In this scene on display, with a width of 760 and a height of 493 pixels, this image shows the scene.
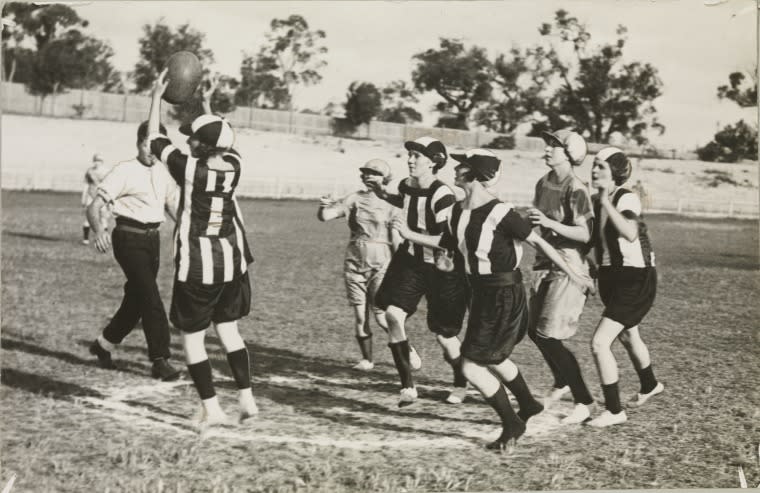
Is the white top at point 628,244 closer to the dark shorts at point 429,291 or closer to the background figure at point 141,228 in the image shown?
the dark shorts at point 429,291

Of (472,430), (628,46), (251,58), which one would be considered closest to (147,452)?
(472,430)

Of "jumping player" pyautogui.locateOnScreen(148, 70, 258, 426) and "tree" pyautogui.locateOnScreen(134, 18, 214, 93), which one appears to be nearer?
"jumping player" pyautogui.locateOnScreen(148, 70, 258, 426)

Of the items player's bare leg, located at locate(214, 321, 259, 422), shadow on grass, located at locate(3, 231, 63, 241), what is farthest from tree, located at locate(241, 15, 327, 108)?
shadow on grass, located at locate(3, 231, 63, 241)

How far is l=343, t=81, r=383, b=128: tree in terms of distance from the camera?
5672 mm

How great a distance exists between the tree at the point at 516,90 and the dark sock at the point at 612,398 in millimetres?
1807

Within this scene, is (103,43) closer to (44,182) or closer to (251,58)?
(251,58)

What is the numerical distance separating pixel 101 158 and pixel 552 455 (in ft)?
24.9

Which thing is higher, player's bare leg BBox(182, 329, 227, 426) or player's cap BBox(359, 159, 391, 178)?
player's cap BBox(359, 159, 391, 178)

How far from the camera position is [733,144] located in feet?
17.0

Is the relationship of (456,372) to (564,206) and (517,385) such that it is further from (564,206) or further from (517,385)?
(564,206)

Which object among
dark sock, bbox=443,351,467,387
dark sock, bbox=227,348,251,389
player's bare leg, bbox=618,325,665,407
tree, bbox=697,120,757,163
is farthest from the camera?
dark sock, bbox=443,351,467,387

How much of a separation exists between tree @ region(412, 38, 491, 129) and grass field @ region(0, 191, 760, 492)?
1518 mm

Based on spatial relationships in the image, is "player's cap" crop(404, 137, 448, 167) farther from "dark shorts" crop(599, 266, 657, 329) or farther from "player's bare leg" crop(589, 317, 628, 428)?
"player's bare leg" crop(589, 317, 628, 428)

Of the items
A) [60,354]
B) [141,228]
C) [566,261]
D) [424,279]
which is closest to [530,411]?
[566,261]
